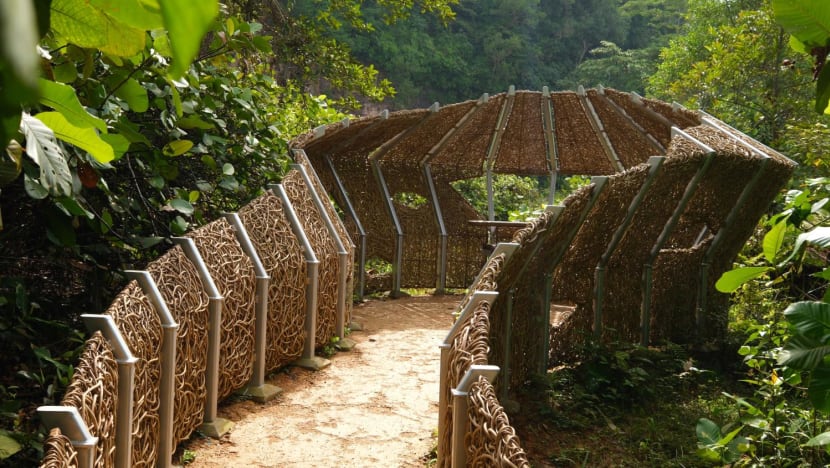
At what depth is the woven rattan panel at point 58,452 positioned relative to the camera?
101 inches

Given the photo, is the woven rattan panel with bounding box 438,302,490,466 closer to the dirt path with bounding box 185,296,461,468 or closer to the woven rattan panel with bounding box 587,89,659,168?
the dirt path with bounding box 185,296,461,468

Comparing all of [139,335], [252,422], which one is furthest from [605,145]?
[139,335]

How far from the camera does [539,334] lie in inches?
234

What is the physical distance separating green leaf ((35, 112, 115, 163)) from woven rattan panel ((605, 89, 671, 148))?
10.3 metres

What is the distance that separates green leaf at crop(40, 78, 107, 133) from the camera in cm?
67

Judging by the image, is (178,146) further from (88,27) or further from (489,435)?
(88,27)

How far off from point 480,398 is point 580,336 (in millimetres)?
3962

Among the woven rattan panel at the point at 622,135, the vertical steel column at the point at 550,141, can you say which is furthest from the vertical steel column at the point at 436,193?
the woven rattan panel at the point at 622,135

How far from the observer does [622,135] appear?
11.8 m

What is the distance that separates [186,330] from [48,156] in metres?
3.15

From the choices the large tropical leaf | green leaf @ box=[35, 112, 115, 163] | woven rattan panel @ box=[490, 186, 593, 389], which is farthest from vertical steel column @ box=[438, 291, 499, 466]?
green leaf @ box=[35, 112, 115, 163]

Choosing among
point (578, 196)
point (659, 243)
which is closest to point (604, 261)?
point (659, 243)

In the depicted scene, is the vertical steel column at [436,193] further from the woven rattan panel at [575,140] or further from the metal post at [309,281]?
the metal post at [309,281]

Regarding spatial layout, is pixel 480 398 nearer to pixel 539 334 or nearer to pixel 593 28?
pixel 539 334
